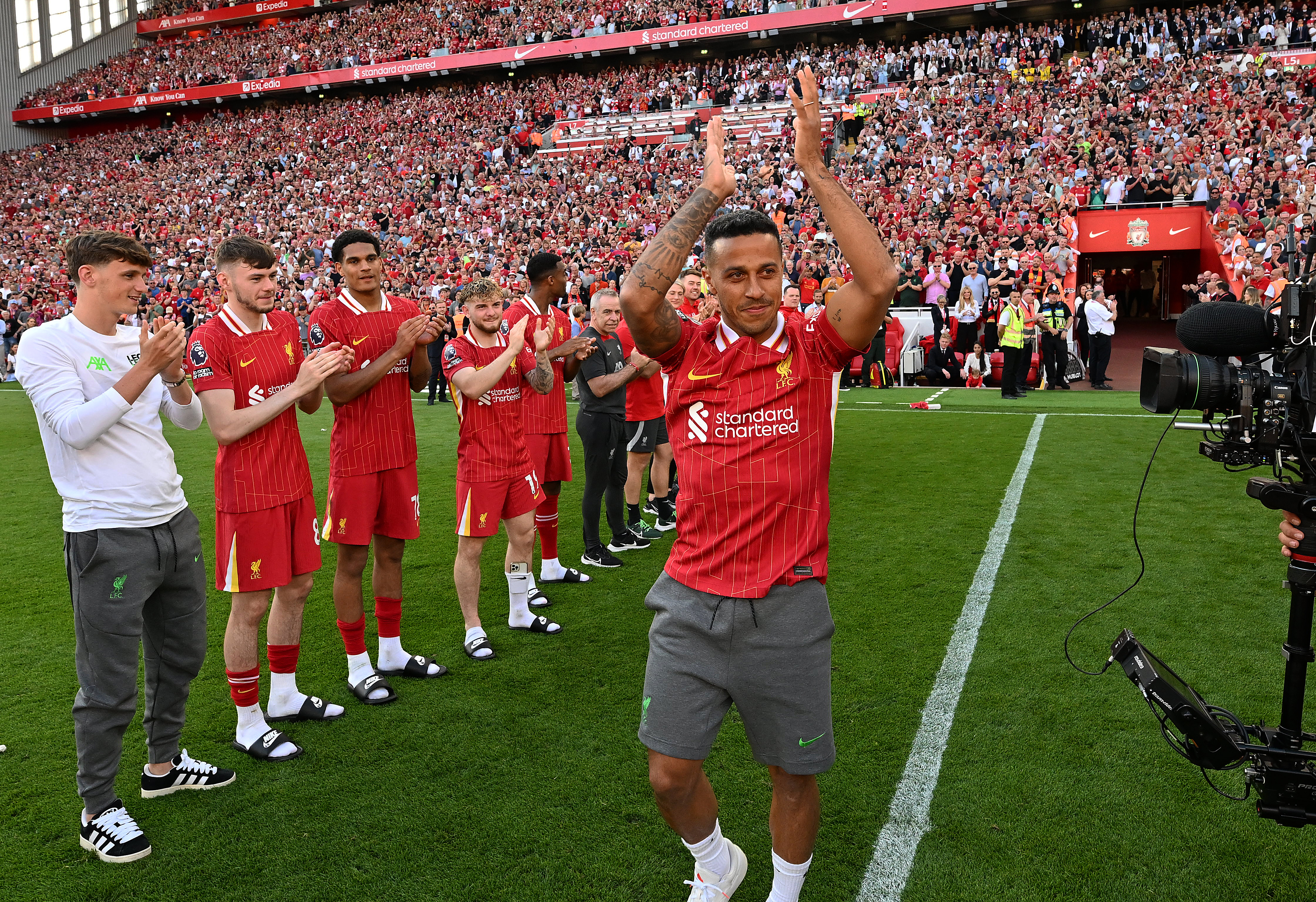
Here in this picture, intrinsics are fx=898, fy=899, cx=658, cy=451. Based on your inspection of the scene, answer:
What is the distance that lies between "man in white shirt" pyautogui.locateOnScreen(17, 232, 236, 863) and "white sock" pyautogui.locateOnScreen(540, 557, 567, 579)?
3123 millimetres

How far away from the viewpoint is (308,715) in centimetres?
421

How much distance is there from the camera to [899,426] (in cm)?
1241

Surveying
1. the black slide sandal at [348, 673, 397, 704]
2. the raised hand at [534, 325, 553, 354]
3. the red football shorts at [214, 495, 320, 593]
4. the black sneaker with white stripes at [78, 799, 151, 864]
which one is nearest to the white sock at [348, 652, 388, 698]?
the black slide sandal at [348, 673, 397, 704]

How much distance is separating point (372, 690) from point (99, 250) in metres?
2.32

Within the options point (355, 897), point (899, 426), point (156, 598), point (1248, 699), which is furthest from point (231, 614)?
point (899, 426)

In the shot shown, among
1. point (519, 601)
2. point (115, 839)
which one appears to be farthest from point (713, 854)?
point (519, 601)

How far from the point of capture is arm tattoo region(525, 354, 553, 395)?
17.1 feet

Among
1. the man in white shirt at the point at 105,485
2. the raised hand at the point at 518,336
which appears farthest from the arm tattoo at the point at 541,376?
the man in white shirt at the point at 105,485

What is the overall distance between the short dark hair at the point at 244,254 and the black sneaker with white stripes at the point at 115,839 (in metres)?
2.14

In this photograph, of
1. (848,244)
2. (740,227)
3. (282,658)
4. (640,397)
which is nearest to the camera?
(848,244)

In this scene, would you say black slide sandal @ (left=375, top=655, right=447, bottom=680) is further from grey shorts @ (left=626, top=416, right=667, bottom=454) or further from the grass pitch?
grey shorts @ (left=626, top=416, right=667, bottom=454)

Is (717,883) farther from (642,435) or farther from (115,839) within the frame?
(642,435)

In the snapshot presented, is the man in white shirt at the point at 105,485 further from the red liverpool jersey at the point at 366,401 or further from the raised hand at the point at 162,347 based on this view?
the red liverpool jersey at the point at 366,401

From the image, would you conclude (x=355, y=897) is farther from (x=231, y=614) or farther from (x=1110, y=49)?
(x=1110, y=49)
